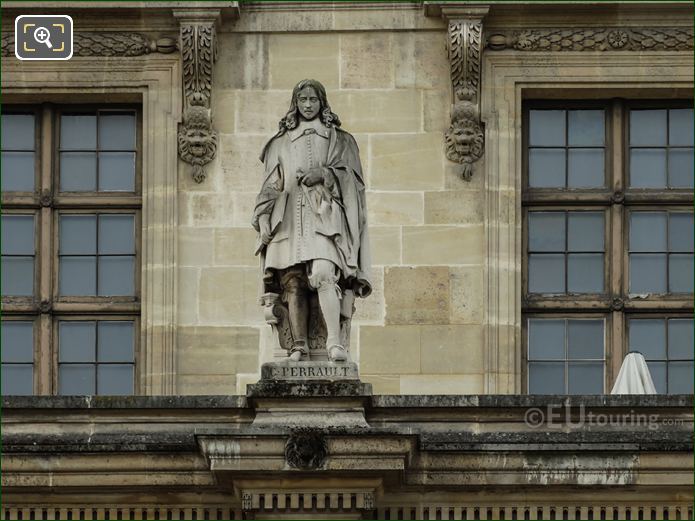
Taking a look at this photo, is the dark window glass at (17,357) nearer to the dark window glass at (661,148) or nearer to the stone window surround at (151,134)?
the stone window surround at (151,134)

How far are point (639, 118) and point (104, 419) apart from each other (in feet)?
20.8

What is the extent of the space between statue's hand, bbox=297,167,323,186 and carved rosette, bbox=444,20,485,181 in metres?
3.72

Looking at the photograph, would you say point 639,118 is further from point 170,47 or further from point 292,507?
point 292,507

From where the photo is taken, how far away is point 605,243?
29250 mm

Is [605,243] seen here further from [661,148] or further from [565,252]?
[661,148]

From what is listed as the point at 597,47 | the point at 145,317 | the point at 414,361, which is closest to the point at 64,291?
the point at 145,317

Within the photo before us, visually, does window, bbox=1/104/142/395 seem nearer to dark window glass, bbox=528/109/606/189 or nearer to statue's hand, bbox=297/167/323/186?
dark window glass, bbox=528/109/606/189

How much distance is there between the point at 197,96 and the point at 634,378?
479 cm

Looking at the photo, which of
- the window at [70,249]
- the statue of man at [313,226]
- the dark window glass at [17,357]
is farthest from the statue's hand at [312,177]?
the dark window glass at [17,357]

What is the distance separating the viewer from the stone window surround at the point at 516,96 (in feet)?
94.3

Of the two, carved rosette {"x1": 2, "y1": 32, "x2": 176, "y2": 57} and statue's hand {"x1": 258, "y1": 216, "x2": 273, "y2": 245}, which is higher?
carved rosette {"x1": 2, "y1": 32, "x2": 176, "y2": 57}

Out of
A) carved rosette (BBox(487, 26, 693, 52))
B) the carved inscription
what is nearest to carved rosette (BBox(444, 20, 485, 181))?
carved rosette (BBox(487, 26, 693, 52))

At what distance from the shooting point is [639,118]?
2955 centimetres

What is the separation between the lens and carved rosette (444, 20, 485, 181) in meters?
29.0
